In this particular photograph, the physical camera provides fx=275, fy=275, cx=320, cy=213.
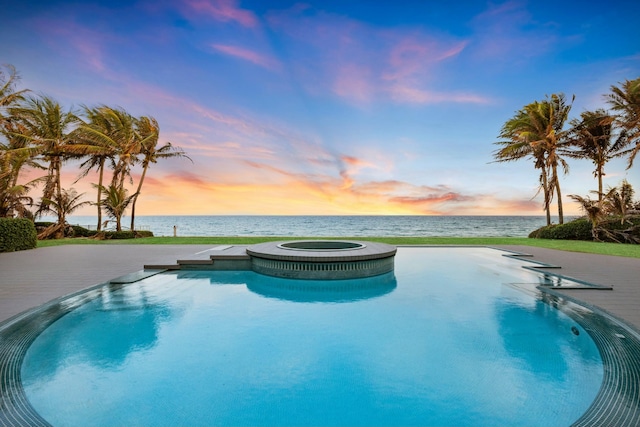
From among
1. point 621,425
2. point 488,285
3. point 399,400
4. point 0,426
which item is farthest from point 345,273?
point 0,426

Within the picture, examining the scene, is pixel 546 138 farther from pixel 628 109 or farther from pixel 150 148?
pixel 150 148

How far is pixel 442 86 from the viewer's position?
46.4 feet

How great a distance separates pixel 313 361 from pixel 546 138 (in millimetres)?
19850

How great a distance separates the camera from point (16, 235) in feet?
38.6

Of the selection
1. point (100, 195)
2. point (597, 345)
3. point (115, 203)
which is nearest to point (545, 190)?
point (597, 345)

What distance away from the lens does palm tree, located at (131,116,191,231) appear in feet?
63.1

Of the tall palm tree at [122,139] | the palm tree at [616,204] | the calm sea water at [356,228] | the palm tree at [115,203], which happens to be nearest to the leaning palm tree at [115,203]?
→ the palm tree at [115,203]

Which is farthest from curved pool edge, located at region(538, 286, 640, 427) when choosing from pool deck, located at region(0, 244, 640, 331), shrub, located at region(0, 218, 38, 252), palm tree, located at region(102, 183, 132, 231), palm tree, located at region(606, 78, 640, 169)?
palm tree, located at region(102, 183, 132, 231)

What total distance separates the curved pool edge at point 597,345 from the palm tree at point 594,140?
16879 mm

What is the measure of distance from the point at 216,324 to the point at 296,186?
2737 centimetres

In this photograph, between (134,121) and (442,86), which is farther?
(134,121)

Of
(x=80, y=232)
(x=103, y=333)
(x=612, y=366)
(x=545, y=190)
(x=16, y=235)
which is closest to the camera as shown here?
(x=612, y=366)

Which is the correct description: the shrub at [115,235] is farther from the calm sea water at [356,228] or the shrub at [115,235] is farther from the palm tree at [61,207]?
the calm sea water at [356,228]

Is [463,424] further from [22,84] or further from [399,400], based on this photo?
[22,84]
